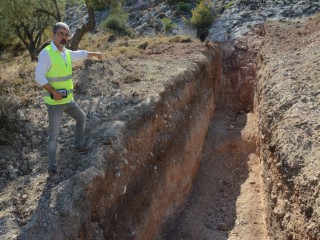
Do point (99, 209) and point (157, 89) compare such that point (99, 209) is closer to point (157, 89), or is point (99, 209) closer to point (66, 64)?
point (66, 64)

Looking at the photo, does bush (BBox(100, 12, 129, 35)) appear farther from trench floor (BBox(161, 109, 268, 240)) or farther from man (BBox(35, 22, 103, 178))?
man (BBox(35, 22, 103, 178))

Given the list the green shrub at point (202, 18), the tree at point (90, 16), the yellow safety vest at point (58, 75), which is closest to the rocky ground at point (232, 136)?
the yellow safety vest at point (58, 75)

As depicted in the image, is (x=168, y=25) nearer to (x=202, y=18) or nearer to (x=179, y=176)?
(x=202, y=18)

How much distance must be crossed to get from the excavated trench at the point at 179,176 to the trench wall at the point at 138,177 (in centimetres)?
2

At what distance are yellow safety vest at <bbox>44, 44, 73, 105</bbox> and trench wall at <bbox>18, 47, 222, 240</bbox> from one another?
1.32 meters

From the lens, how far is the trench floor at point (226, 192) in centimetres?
896

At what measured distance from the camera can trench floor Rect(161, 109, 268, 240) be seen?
896 centimetres

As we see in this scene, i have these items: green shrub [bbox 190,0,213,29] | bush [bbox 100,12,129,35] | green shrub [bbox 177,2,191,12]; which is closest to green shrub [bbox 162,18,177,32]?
green shrub [bbox 190,0,213,29]

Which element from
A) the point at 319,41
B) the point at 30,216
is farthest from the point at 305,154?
the point at 319,41

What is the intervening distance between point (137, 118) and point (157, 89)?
6.12ft

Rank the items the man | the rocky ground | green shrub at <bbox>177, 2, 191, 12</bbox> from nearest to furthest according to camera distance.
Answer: the man < the rocky ground < green shrub at <bbox>177, 2, 191, 12</bbox>

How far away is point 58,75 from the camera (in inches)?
229

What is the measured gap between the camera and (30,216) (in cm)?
563

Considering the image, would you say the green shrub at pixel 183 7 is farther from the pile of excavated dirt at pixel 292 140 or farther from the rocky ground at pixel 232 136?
the pile of excavated dirt at pixel 292 140
